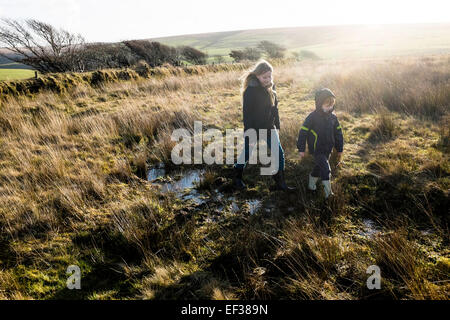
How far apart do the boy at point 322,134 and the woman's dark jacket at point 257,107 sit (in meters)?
0.53

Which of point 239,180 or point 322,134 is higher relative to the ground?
point 322,134

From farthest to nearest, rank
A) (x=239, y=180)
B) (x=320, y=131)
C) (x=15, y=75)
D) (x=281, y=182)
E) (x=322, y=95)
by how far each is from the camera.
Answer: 1. (x=15, y=75)
2. (x=239, y=180)
3. (x=281, y=182)
4. (x=320, y=131)
5. (x=322, y=95)

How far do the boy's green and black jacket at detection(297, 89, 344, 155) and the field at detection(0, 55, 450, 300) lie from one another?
0.60 meters

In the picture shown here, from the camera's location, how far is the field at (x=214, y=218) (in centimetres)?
207

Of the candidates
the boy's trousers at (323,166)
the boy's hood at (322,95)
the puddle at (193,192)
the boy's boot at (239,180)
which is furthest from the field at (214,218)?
the boy's hood at (322,95)

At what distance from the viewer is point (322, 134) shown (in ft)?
10.2

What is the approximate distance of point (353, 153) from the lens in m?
4.43

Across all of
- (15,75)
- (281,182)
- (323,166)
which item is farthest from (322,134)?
(15,75)

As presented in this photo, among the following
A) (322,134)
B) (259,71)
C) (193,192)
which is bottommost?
(193,192)

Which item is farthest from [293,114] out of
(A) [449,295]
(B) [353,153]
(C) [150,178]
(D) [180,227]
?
(A) [449,295]

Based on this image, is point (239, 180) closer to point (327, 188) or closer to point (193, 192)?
point (193, 192)

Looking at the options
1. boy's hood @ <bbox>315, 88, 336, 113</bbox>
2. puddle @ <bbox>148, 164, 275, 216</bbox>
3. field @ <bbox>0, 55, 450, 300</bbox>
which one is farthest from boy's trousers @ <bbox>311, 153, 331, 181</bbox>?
puddle @ <bbox>148, 164, 275, 216</bbox>

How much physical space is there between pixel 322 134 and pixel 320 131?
0.05 meters
